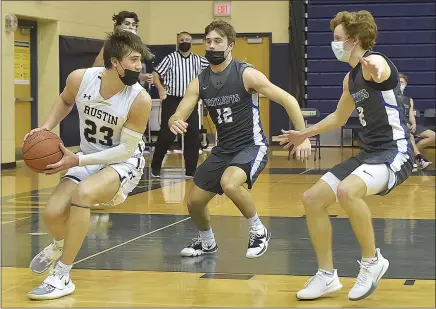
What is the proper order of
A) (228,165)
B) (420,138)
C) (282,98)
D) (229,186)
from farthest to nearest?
(420,138), (228,165), (229,186), (282,98)

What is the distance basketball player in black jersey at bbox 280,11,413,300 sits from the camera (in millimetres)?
4832

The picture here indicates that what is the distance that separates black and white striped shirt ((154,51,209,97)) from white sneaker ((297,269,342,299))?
6343 mm

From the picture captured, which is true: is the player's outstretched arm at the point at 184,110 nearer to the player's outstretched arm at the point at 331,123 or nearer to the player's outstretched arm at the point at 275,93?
the player's outstretched arm at the point at 275,93

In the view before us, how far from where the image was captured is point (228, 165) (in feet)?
20.3

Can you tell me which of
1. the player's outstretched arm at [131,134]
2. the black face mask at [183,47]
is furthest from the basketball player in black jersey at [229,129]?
the black face mask at [183,47]

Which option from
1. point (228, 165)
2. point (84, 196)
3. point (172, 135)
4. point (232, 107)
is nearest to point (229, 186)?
point (228, 165)

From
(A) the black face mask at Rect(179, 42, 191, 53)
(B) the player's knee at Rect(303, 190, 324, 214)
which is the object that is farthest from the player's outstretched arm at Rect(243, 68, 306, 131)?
(A) the black face mask at Rect(179, 42, 191, 53)

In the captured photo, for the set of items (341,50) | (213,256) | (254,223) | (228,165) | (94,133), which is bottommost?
(213,256)

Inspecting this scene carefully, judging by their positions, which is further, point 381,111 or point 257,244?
point 257,244

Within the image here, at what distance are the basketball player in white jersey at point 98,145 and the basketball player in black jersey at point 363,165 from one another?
1.16 meters

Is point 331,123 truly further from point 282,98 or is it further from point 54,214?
point 54,214

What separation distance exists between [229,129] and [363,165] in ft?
5.00

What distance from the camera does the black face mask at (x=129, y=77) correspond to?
17.3 ft

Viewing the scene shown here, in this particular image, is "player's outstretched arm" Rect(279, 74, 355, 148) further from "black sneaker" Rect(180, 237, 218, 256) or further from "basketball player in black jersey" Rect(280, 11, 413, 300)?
"black sneaker" Rect(180, 237, 218, 256)
